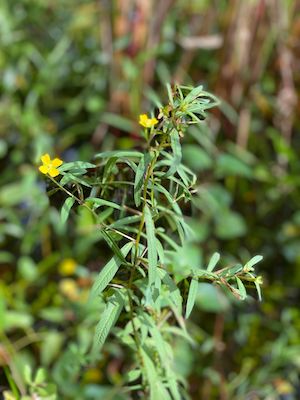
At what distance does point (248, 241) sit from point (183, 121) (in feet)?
3.79

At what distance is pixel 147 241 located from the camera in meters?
0.78

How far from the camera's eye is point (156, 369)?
3.00 ft

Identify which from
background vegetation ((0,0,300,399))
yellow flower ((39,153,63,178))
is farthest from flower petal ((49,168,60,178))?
background vegetation ((0,0,300,399))

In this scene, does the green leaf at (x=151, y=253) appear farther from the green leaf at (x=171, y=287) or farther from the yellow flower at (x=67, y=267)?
the yellow flower at (x=67, y=267)

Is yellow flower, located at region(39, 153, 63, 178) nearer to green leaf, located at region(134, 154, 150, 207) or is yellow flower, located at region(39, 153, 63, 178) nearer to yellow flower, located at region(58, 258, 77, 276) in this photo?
green leaf, located at region(134, 154, 150, 207)

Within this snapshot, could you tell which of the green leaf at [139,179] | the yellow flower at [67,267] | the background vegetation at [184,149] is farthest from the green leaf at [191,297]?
the yellow flower at [67,267]

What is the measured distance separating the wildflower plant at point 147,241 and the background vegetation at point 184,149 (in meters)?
0.56

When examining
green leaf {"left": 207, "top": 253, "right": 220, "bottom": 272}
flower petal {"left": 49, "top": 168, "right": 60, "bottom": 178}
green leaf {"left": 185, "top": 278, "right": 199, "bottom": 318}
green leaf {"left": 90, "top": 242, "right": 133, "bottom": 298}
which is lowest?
green leaf {"left": 185, "top": 278, "right": 199, "bottom": 318}

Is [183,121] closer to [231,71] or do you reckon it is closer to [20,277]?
[20,277]

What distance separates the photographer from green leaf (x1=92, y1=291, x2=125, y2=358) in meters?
0.77

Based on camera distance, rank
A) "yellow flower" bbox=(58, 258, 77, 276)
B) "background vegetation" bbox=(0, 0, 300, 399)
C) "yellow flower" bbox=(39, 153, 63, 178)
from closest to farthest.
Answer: "yellow flower" bbox=(39, 153, 63, 178), "background vegetation" bbox=(0, 0, 300, 399), "yellow flower" bbox=(58, 258, 77, 276)

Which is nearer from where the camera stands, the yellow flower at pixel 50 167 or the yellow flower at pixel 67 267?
the yellow flower at pixel 50 167

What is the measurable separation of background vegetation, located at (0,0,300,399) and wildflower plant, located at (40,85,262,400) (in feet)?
1.85

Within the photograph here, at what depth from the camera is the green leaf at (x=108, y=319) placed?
775 mm
